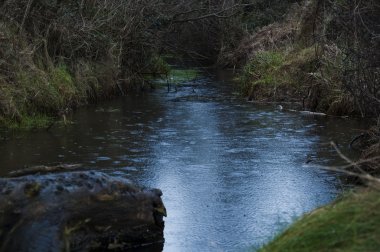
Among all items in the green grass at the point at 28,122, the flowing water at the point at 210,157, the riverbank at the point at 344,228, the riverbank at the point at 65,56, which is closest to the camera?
the riverbank at the point at 344,228

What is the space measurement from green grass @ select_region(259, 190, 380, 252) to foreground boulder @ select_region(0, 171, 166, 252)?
7.50ft

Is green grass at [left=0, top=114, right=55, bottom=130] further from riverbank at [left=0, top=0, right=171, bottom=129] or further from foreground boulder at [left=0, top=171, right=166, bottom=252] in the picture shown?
foreground boulder at [left=0, top=171, right=166, bottom=252]

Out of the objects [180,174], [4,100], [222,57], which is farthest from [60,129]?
[222,57]

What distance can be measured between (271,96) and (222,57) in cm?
1280

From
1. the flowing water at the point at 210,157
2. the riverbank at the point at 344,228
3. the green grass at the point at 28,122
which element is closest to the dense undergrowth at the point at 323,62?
the flowing water at the point at 210,157

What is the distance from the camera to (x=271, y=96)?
19.6 meters

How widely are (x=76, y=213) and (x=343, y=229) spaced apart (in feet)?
9.91

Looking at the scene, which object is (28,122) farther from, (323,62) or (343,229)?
(343,229)

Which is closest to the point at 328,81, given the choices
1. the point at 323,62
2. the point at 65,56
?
the point at 323,62

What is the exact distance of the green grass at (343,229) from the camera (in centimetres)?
461

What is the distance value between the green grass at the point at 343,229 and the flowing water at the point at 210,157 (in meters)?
1.46

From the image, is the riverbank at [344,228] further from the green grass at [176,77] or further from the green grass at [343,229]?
the green grass at [176,77]

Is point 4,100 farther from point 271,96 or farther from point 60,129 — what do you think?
point 271,96

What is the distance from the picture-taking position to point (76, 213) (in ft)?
22.5
